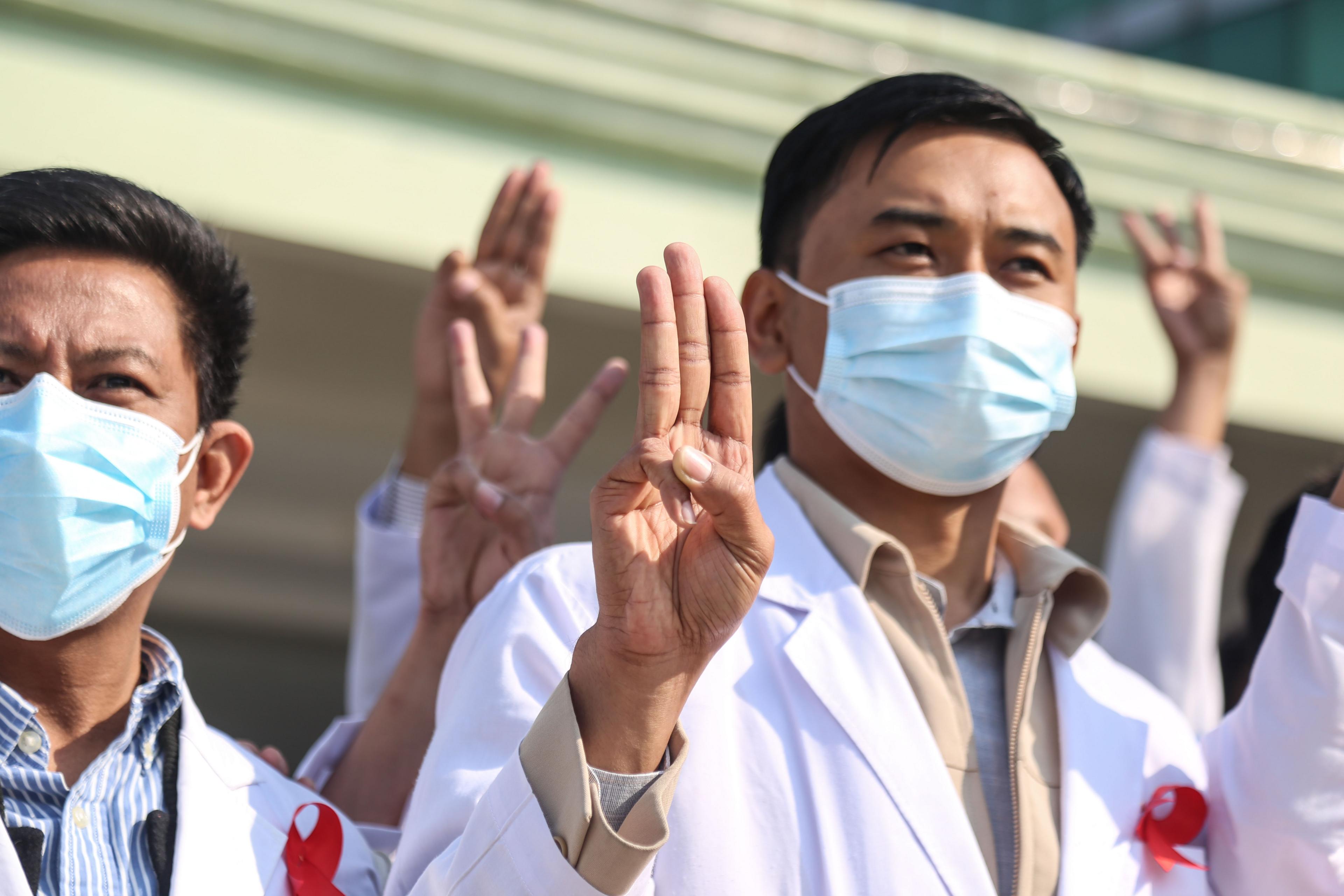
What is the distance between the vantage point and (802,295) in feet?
7.25

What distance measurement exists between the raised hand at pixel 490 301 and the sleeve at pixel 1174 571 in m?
1.49

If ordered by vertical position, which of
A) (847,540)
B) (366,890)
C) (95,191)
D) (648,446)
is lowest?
(366,890)

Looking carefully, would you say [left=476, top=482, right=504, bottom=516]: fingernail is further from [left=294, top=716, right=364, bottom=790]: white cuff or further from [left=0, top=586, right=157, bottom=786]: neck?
[left=0, top=586, right=157, bottom=786]: neck

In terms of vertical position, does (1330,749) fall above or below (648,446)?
below

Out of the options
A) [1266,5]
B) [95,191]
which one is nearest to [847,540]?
[95,191]

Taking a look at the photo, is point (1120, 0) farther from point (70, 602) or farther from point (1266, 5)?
point (70, 602)

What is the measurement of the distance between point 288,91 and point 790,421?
229 centimetres

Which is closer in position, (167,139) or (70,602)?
(70,602)

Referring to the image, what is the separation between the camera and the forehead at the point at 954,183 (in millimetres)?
2104

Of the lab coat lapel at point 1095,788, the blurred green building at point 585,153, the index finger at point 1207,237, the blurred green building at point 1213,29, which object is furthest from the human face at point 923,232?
the blurred green building at point 1213,29

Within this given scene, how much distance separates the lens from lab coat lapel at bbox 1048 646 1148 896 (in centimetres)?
182

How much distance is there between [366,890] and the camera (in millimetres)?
1908

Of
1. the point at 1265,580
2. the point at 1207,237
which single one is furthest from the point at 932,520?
the point at 1207,237

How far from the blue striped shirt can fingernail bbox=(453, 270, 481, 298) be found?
1191 mm
